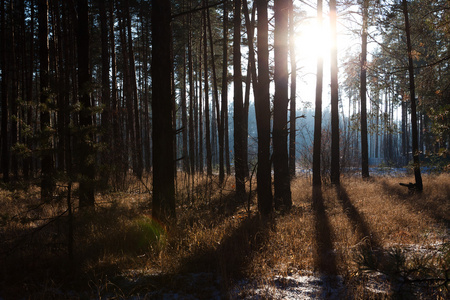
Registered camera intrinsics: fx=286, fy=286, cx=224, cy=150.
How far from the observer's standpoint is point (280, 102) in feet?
25.4

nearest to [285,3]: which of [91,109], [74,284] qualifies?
[91,109]

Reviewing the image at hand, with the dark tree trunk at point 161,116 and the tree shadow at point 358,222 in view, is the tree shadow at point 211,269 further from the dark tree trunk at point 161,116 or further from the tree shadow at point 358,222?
the tree shadow at point 358,222

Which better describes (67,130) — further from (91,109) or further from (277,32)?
(277,32)

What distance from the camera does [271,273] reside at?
3779 mm

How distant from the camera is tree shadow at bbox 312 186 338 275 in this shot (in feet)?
13.1

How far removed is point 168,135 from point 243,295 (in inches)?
129

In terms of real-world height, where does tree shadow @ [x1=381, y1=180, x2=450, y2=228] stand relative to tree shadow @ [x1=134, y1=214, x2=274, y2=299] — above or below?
below

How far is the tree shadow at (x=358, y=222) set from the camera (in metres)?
5.13

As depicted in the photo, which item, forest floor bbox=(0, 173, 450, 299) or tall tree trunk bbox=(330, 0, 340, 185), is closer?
forest floor bbox=(0, 173, 450, 299)

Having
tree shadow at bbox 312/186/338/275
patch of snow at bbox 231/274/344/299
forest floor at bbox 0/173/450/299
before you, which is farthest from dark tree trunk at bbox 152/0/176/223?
tree shadow at bbox 312/186/338/275

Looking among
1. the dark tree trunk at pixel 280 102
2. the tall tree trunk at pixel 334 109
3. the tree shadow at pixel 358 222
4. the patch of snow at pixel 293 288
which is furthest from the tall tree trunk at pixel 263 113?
the tall tree trunk at pixel 334 109

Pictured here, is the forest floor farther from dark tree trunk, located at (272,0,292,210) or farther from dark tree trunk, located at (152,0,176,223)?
→ dark tree trunk, located at (272,0,292,210)

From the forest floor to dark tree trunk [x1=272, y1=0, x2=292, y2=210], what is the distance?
132 cm

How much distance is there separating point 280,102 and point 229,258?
483 centimetres
